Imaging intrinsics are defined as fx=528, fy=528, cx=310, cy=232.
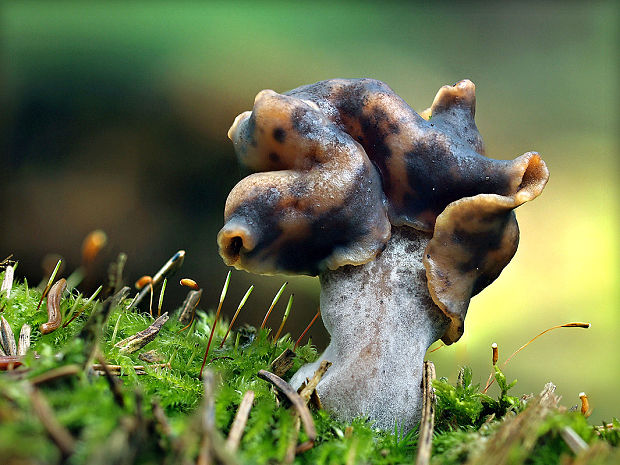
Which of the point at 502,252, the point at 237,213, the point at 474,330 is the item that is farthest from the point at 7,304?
the point at 474,330

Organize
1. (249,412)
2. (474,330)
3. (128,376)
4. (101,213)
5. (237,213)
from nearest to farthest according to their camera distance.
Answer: (249,412) < (128,376) < (237,213) < (101,213) < (474,330)

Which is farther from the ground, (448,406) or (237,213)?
(237,213)

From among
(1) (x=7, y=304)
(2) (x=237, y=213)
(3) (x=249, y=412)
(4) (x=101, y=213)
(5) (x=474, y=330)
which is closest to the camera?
(3) (x=249, y=412)

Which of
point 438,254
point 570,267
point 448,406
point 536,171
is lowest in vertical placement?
point 570,267

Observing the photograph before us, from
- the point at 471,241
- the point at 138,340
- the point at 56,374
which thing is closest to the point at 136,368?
the point at 138,340

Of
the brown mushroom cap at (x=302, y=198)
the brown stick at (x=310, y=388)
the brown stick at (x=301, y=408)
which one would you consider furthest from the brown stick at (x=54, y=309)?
the brown stick at (x=310, y=388)

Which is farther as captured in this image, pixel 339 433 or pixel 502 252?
pixel 502 252

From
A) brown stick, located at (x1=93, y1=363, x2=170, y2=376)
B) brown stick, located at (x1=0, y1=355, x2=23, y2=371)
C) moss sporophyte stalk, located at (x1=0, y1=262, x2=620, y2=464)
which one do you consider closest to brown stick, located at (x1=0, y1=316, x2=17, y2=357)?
moss sporophyte stalk, located at (x1=0, y1=262, x2=620, y2=464)

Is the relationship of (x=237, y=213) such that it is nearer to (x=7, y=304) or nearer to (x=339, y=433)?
(x=339, y=433)
